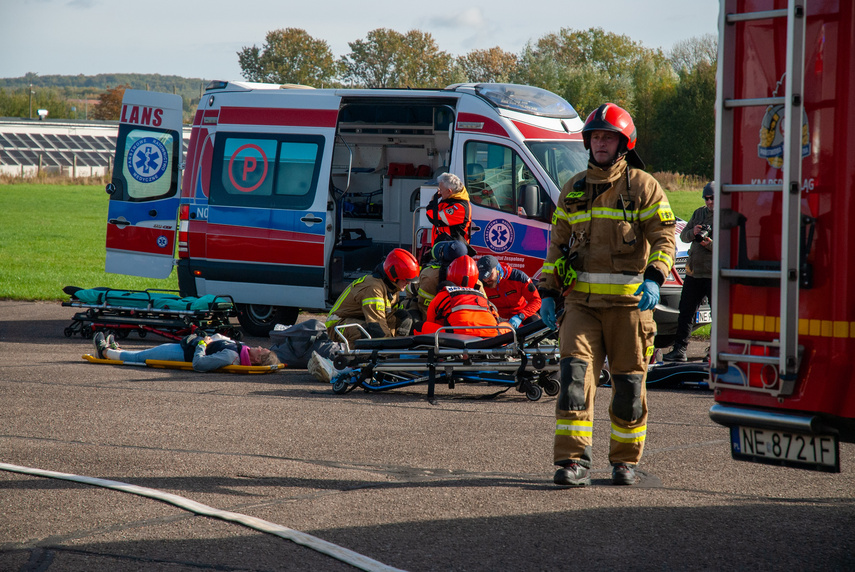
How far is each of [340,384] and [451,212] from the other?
2470 millimetres

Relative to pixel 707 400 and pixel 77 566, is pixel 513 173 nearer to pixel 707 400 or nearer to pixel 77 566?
pixel 707 400

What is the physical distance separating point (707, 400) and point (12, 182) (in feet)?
190

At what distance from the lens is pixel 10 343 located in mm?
10922

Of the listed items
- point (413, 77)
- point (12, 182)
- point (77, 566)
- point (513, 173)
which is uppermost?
point (413, 77)

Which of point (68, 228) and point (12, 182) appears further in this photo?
point (12, 182)

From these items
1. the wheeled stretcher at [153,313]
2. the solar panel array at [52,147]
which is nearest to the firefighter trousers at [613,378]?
the wheeled stretcher at [153,313]

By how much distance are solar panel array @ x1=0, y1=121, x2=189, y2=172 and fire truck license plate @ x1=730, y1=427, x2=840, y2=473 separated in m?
67.8

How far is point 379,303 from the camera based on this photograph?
8.82 m

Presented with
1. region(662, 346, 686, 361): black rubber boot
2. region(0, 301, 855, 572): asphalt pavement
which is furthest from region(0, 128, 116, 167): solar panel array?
region(0, 301, 855, 572): asphalt pavement

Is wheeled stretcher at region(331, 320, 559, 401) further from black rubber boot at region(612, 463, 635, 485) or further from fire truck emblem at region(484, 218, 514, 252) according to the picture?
fire truck emblem at region(484, 218, 514, 252)

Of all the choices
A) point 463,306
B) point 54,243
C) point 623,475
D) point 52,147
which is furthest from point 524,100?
point 52,147

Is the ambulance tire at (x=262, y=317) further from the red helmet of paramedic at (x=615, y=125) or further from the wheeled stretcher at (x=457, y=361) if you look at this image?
the red helmet of paramedic at (x=615, y=125)

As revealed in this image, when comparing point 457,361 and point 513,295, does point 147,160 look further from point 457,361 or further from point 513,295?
point 457,361

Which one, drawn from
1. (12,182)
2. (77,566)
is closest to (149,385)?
(77,566)
